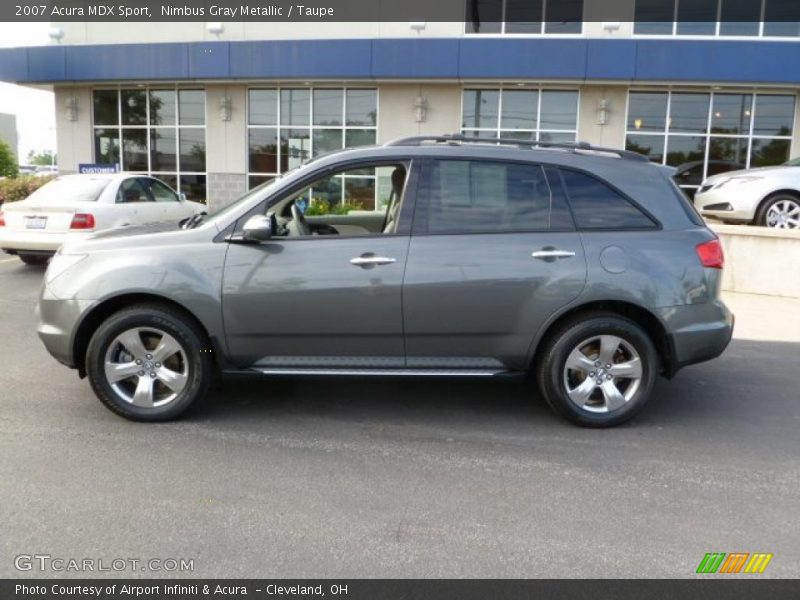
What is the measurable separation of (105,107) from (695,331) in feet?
65.4

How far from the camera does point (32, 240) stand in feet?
31.8

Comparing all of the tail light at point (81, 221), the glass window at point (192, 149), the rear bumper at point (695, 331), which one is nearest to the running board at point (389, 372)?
the rear bumper at point (695, 331)

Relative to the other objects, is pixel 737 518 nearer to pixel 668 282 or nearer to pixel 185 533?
pixel 668 282

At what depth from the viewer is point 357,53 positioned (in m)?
16.7

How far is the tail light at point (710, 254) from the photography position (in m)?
4.52

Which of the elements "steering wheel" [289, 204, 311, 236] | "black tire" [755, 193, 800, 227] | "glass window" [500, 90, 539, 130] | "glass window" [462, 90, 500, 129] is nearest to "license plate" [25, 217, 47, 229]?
"steering wheel" [289, 204, 311, 236]

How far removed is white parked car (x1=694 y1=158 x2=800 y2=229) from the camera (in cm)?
986

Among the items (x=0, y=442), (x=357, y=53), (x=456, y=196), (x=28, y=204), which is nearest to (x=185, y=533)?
(x=0, y=442)

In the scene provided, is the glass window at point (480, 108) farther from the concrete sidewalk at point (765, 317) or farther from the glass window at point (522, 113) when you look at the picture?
the concrete sidewalk at point (765, 317)

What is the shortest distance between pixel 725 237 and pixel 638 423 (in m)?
6.08

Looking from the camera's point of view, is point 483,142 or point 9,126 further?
point 9,126

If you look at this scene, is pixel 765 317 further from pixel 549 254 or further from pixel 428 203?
pixel 428 203

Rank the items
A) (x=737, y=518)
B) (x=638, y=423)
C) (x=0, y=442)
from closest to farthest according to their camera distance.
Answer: (x=737, y=518), (x=0, y=442), (x=638, y=423)
